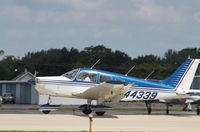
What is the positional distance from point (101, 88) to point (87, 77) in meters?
1.67

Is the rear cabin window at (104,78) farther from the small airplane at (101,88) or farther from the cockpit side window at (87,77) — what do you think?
the cockpit side window at (87,77)

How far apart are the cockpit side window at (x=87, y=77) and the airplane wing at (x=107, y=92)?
2.77ft

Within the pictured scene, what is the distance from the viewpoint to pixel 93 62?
418ft

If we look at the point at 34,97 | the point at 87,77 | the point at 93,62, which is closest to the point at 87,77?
the point at 87,77

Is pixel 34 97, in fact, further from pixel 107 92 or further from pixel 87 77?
pixel 107 92

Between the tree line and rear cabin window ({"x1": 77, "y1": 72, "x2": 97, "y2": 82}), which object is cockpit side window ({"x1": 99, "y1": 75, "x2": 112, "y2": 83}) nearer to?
rear cabin window ({"x1": 77, "y1": 72, "x2": 97, "y2": 82})

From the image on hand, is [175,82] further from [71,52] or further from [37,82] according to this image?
[71,52]

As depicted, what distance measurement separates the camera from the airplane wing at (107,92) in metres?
25.0

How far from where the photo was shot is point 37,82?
26359 mm

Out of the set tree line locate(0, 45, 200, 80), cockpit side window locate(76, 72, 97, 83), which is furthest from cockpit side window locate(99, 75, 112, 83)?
tree line locate(0, 45, 200, 80)

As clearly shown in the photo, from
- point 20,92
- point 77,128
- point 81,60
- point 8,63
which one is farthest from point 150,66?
point 77,128

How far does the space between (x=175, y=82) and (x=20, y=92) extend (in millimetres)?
40774

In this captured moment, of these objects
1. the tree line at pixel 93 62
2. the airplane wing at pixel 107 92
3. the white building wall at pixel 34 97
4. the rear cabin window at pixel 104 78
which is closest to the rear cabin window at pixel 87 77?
the rear cabin window at pixel 104 78

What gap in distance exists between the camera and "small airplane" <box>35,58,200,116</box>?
25.7 metres
